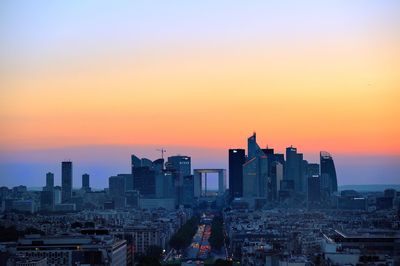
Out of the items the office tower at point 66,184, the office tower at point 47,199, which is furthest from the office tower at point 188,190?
the office tower at point 47,199

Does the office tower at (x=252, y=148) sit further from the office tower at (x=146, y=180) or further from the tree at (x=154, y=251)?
the tree at (x=154, y=251)

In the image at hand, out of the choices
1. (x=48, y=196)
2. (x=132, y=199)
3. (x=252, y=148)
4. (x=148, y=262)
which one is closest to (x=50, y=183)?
(x=48, y=196)

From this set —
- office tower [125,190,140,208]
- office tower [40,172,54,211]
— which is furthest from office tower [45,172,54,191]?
office tower [125,190,140,208]

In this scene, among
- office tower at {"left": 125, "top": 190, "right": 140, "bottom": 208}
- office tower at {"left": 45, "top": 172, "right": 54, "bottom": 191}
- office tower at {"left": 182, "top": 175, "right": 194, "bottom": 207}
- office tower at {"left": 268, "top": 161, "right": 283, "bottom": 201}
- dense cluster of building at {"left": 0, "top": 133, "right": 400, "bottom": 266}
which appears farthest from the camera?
office tower at {"left": 182, "top": 175, "right": 194, "bottom": 207}

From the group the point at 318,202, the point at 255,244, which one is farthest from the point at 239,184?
the point at 255,244

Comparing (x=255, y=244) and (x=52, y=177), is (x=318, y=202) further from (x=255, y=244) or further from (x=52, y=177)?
(x=255, y=244)

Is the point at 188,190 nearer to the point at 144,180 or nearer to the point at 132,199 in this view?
the point at 144,180

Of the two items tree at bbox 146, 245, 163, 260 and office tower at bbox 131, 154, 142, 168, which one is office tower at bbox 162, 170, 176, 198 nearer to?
office tower at bbox 131, 154, 142, 168
